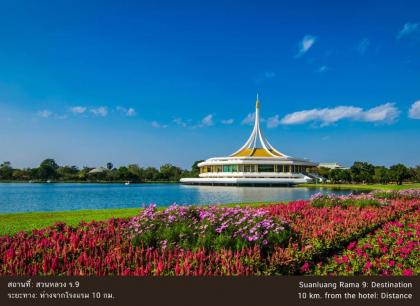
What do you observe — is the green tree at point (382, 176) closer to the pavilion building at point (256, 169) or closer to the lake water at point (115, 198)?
the pavilion building at point (256, 169)

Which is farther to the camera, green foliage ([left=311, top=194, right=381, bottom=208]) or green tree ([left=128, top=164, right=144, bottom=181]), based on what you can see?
green tree ([left=128, top=164, right=144, bottom=181])

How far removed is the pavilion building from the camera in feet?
187

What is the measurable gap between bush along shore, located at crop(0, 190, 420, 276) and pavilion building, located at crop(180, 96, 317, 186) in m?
48.9

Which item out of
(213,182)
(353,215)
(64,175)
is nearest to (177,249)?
(353,215)

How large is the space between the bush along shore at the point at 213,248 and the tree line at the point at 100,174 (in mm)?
78692

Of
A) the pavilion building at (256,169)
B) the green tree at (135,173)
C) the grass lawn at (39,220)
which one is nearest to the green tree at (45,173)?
the green tree at (135,173)

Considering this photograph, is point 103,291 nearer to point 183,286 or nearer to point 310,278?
point 183,286

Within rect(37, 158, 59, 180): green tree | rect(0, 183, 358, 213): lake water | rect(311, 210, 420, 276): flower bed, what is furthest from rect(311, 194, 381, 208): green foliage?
rect(37, 158, 59, 180): green tree

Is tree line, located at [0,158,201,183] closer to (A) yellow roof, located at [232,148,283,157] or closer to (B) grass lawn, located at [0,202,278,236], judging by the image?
(A) yellow roof, located at [232,148,283,157]

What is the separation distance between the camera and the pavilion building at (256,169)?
57.0 meters

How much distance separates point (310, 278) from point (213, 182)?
181 ft

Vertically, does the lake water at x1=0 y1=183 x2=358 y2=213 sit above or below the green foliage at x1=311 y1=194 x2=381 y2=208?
below

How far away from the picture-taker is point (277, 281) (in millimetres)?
4578

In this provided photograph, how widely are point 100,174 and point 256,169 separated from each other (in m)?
44.9
